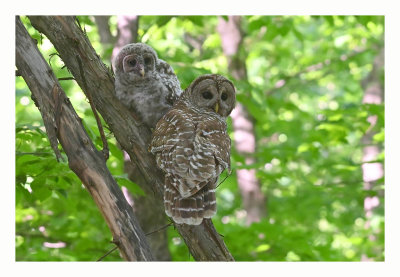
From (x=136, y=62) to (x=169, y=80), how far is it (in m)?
0.20

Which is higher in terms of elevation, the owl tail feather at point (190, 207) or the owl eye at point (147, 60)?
the owl eye at point (147, 60)

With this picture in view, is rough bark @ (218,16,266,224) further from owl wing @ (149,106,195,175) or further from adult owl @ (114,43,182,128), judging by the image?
owl wing @ (149,106,195,175)

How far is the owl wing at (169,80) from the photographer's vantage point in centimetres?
248

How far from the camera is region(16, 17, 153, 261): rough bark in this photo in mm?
1920

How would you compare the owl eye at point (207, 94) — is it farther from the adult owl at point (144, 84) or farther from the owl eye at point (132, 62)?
the owl eye at point (132, 62)

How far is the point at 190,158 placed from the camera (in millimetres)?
1845

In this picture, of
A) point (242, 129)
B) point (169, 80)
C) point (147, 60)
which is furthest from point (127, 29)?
point (242, 129)

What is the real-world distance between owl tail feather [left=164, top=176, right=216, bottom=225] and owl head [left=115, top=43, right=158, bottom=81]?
32.6 inches

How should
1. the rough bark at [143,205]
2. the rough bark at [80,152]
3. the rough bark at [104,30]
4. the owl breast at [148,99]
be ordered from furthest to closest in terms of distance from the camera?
the rough bark at [104,30] → the rough bark at [143,205] → the owl breast at [148,99] → the rough bark at [80,152]

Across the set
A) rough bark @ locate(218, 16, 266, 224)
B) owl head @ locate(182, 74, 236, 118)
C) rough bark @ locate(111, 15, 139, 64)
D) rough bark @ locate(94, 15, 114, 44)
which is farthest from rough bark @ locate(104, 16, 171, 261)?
rough bark @ locate(218, 16, 266, 224)

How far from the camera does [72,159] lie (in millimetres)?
1957

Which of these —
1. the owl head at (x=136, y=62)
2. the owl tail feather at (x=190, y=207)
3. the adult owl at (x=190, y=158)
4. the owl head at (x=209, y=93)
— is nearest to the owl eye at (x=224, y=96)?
the owl head at (x=209, y=93)

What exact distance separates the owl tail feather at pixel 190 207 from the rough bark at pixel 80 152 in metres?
0.22

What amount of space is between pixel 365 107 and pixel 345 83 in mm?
4926
